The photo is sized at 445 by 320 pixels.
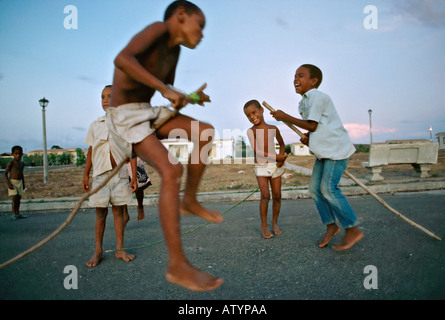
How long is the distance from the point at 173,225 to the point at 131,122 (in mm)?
767

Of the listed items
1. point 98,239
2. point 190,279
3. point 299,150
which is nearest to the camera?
point 190,279

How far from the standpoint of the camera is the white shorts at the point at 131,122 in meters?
2.08

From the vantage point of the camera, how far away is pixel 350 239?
3.39 m

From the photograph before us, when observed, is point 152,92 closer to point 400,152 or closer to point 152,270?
point 152,270

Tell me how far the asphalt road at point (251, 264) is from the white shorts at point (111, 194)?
26.3 inches

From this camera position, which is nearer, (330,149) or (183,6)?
(183,6)

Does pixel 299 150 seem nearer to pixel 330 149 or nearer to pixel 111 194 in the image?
pixel 330 149

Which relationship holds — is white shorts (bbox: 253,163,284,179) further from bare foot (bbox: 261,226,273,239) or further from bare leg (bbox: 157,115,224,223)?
bare leg (bbox: 157,115,224,223)

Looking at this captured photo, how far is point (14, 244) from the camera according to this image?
432 cm

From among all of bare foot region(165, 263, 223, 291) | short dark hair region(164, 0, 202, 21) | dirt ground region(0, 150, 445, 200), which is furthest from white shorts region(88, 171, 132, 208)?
dirt ground region(0, 150, 445, 200)

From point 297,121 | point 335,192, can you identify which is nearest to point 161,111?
point 297,121

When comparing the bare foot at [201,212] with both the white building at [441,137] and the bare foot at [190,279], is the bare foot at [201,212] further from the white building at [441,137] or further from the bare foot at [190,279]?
the white building at [441,137]

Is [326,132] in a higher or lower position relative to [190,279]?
higher

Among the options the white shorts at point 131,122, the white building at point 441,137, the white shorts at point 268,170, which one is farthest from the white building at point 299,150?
the white shorts at point 131,122
